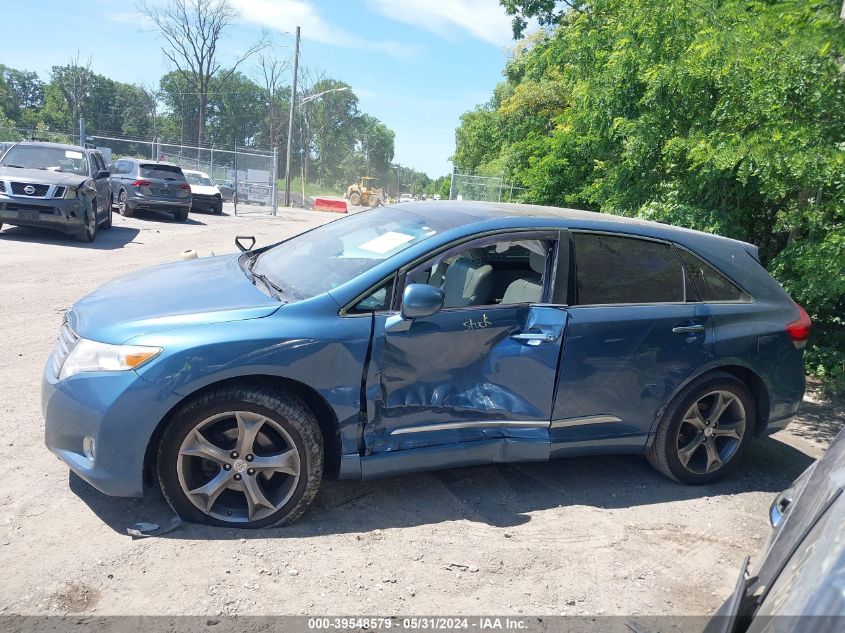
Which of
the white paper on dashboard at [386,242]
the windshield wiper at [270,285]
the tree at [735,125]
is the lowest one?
the windshield wiper at [270,285]

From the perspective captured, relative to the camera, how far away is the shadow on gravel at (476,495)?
3434mm

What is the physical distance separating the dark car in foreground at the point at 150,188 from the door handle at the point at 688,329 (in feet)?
57.4

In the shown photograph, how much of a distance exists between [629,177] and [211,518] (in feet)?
23.5

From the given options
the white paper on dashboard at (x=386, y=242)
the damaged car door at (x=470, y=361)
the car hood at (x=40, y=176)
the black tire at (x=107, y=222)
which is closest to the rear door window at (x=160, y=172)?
the black tire at (x=107, y=222)

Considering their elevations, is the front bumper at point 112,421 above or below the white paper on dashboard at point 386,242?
below

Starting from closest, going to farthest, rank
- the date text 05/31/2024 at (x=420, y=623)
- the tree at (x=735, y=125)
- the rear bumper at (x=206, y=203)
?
1. the date text 05/31/2024 at (x=420, y=623)
2. the tree at (x=735, y=125)
3. the rear bumper at (x=206, y=203)

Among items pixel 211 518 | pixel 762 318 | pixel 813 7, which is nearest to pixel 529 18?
pixel 813 7

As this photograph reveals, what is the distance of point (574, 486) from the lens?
422 cm

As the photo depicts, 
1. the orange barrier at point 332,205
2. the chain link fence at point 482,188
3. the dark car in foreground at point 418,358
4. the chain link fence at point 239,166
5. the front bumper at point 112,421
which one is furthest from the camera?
the orange barrier at point 332,205

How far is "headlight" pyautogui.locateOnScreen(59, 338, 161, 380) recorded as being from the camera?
3102 mm

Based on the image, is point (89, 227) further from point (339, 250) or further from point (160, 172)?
point (339, 250)

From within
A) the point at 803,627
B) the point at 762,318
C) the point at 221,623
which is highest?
the point at 762,318

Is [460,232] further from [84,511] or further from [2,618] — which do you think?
[2,618]

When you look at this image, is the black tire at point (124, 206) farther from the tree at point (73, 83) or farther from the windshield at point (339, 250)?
the tree at point (73, 83)
